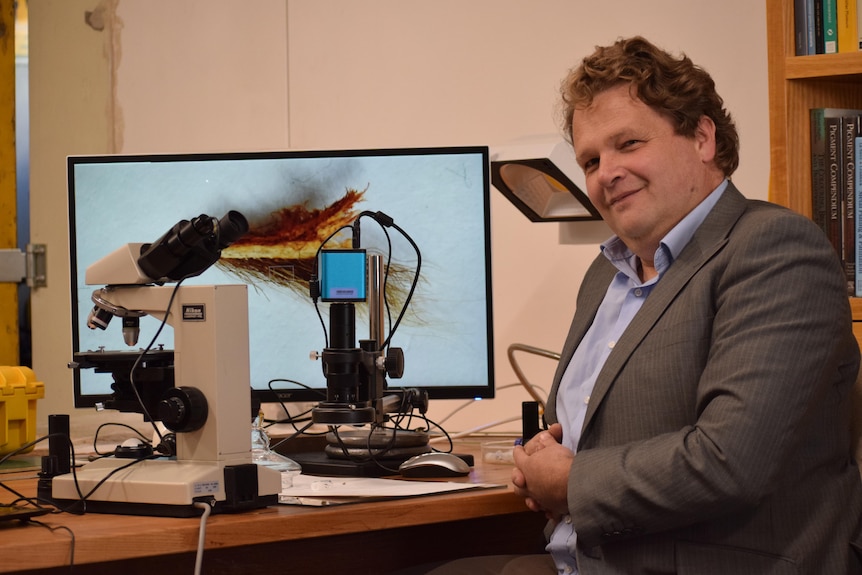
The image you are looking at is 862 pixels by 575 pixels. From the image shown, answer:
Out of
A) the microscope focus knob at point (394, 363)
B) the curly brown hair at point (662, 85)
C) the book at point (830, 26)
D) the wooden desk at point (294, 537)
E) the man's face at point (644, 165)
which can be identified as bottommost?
the wooden desk at point (294, 537)

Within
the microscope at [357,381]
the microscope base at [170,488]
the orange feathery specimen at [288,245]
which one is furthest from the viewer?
the orange feathery specimen at [288,245]

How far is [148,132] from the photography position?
2.93m

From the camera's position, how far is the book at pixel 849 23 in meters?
1.79

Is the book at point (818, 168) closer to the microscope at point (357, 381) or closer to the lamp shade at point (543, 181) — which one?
the lamp shade at point (543, 181)

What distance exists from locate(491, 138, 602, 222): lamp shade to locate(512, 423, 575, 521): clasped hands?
2.56 feet

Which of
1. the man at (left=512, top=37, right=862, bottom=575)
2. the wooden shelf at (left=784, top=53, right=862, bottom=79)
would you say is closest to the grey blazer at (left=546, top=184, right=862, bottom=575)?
the man at (left=512, top=37, right=862, bottom=575)

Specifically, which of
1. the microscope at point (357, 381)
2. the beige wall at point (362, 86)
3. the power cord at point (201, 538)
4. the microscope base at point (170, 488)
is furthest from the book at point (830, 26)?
the power cord at point (201, 538)

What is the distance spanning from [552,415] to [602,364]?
199 millimetres

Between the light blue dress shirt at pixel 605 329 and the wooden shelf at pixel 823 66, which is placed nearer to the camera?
the light blue dress shirt at pixel 605 329

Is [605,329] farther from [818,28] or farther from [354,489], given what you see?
[818,28]

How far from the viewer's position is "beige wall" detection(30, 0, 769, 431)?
8.13 feet

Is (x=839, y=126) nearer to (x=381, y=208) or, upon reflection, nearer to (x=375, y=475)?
(x=381, y=208)

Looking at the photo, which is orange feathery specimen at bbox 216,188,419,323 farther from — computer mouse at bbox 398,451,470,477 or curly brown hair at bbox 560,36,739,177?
curly brown hair at bbox 560,36,739,177

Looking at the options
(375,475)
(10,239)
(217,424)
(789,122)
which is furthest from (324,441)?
(10,239)
